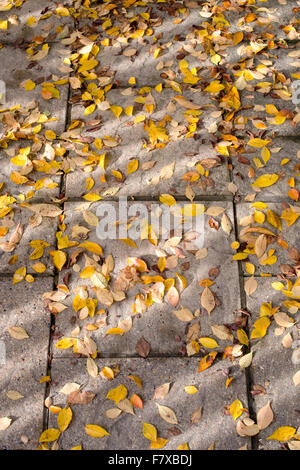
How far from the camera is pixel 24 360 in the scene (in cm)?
277

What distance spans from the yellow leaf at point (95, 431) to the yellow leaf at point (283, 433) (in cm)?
82

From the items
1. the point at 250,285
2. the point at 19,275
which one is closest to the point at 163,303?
the point at 250,285

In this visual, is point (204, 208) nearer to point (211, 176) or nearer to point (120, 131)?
point (211, 176)

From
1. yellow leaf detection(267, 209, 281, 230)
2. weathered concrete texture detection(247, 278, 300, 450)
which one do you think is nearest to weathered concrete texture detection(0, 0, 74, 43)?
yellow leaf detection(267, 209, 281, 230)

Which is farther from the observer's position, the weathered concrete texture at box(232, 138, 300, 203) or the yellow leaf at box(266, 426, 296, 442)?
the weathered concrete texture at box(232, 138, 300, 203)

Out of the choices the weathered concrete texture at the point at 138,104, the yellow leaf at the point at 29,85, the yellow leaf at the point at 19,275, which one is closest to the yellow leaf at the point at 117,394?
the yellow leaf at the point at 19,275

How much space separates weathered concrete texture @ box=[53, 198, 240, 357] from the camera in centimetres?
279

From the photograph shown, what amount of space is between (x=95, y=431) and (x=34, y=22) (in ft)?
10.6

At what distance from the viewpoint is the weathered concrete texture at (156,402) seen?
2559mm

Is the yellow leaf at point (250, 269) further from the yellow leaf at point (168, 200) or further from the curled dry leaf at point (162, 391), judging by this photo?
the curled dry leaf at point (162, 391)

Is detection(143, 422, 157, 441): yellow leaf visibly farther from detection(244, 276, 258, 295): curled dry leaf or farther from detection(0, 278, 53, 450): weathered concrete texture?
detection(244, 276, 258, 295): curled dry leaf

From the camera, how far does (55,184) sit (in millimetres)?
3330

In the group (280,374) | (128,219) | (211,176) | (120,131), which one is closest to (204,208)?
(211,176)

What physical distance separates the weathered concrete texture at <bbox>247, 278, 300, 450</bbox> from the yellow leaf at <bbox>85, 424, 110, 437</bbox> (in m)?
0.77
